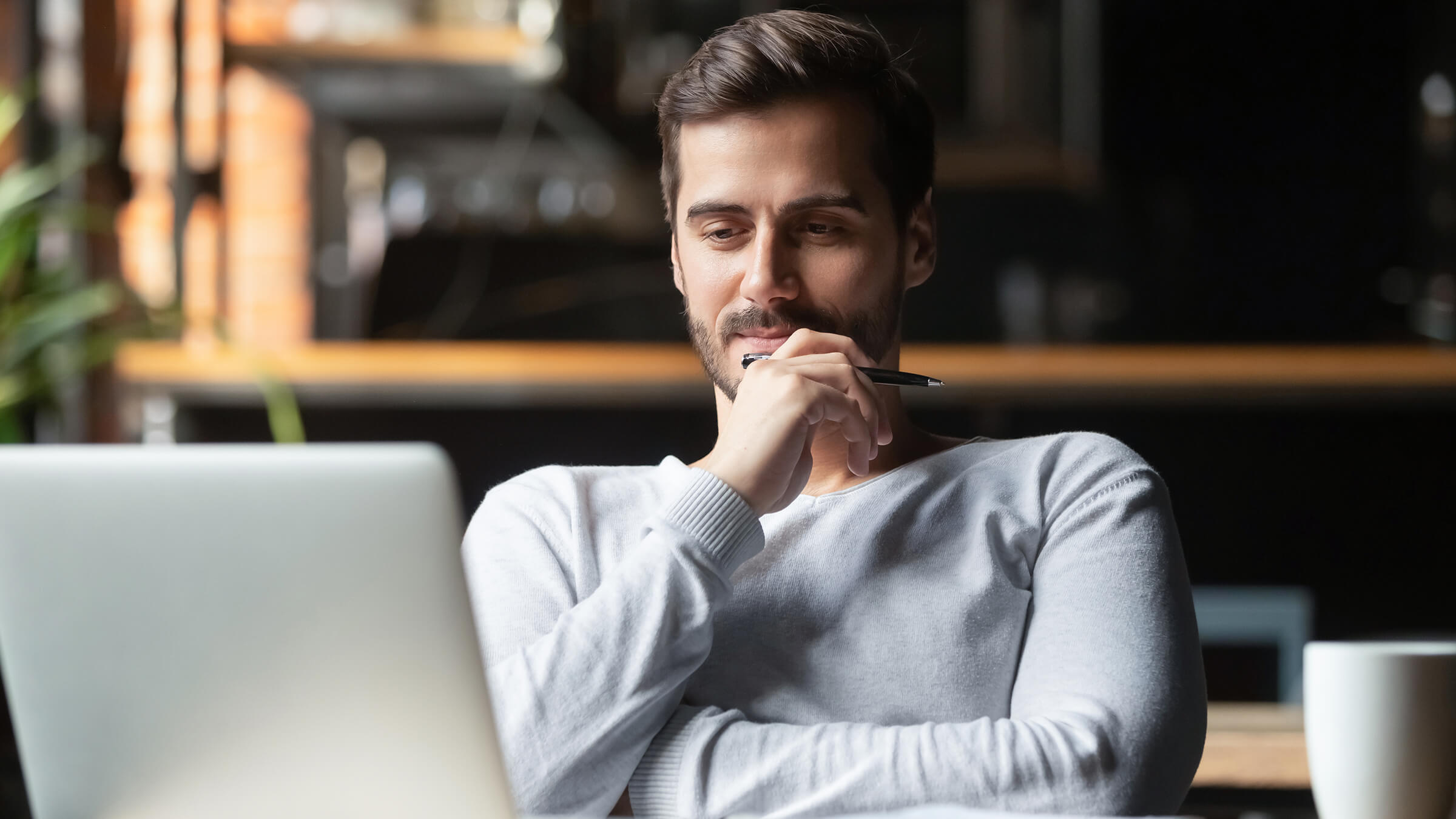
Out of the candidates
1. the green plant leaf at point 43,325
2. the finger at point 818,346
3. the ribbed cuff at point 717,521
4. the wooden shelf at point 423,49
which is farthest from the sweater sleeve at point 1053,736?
the wooden shelf at point 423,49

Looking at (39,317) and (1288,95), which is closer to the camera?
(39,317)

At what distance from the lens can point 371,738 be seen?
25.0 inches

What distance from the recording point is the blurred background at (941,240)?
2482 mm

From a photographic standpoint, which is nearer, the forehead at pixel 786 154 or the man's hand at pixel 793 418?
the man's hand at pixel 793 418

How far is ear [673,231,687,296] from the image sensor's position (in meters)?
1.18

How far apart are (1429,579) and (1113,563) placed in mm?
2140

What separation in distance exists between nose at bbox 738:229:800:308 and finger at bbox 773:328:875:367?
0.05 metres

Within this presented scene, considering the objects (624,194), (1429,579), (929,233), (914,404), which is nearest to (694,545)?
(929,233)

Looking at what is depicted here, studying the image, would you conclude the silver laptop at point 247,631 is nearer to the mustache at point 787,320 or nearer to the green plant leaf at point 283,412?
the mustache at point 787,320

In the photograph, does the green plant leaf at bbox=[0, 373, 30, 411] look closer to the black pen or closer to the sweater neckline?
the sweater neckline

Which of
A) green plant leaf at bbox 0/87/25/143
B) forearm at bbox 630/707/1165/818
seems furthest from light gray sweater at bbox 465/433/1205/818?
green plant leaf at bbox 0/87/25/143

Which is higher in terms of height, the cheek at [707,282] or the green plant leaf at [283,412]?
the cheek at [707,282]

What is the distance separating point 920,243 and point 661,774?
1.79 ft

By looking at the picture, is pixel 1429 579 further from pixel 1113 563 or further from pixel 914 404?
pixel 1113 563
